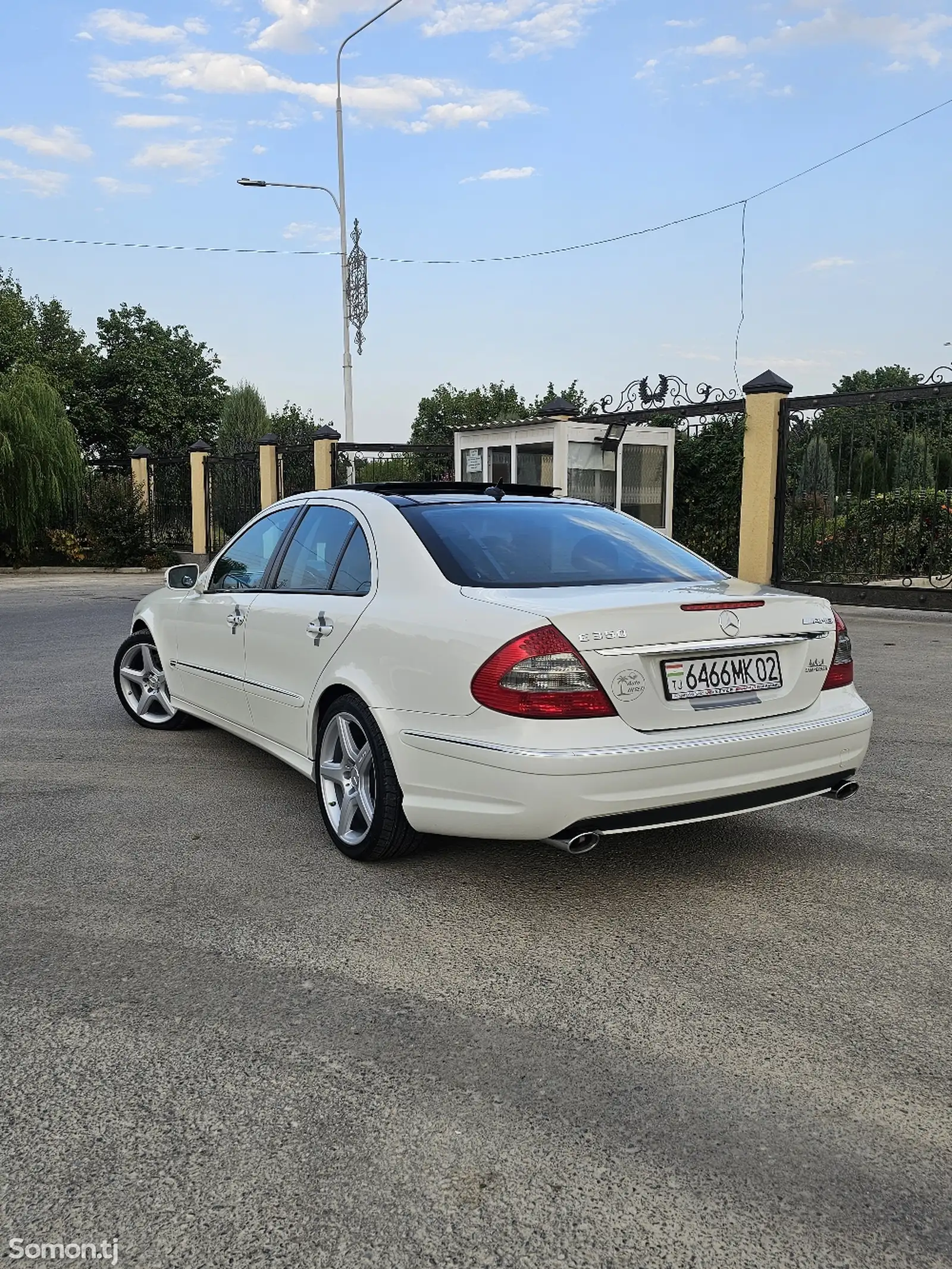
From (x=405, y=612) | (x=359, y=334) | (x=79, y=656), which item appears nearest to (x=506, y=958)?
(x=405, y=612)

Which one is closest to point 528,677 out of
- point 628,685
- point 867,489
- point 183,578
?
point 628,685

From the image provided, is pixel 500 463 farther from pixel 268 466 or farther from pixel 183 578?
pixel 183 578

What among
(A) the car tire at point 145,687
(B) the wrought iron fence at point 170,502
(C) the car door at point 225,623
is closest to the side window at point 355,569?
(C) the car door at point 225,623

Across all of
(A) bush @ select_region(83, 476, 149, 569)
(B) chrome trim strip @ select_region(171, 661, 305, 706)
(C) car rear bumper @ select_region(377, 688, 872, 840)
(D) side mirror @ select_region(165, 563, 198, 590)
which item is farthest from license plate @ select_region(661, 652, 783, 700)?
(A) bush @ select_region(83, 476, 149, 569)

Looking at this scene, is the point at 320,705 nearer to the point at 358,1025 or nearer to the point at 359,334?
the point at 358,1025

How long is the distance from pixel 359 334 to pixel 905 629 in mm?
17427

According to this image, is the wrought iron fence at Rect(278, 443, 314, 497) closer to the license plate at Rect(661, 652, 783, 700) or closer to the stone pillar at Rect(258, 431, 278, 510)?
the stone pillar at Rect(258, 431, 278, 510)

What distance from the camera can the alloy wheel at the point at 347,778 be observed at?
13.5 feet

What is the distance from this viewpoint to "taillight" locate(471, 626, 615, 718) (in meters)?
3.44

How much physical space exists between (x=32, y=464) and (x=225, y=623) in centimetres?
2253

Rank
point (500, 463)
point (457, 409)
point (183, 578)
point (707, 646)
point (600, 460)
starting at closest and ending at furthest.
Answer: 1. point (707, 646)
2. point (183, 578)
3. point (600, 460)
4. point (500, 463)
5. point (457, 409)

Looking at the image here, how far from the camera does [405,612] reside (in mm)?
3941

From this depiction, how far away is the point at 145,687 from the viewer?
22.1 ft

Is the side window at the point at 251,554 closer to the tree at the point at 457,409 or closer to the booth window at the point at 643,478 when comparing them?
the booth window at the point at 643,478
